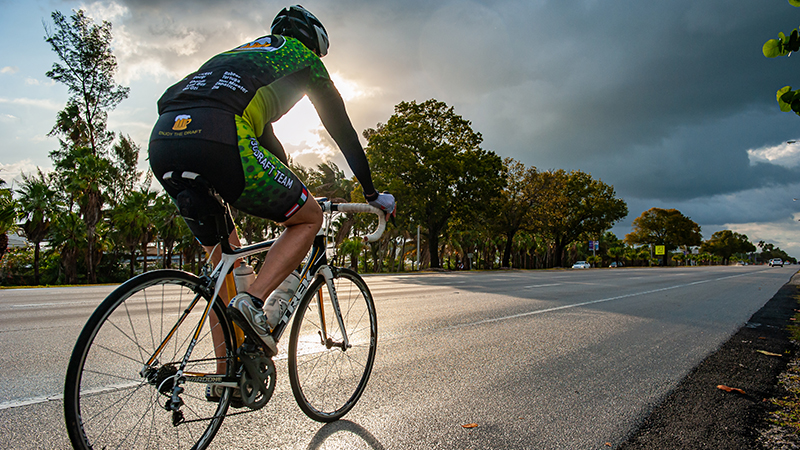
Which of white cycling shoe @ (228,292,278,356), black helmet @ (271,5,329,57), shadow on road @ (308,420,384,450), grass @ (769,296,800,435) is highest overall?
black helmet @ (271,5,329,57)

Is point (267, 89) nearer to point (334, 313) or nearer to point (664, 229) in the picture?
point (334, 313)

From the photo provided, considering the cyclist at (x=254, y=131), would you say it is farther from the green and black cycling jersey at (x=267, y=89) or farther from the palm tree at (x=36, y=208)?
the palm tree at (x=36, y=208)

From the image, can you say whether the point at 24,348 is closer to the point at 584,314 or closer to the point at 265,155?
the point at 265,155

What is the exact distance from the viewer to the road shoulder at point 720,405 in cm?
212

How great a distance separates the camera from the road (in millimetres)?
2078

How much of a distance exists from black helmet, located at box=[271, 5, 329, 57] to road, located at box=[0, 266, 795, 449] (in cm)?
199

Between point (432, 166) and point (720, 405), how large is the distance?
27.8 m

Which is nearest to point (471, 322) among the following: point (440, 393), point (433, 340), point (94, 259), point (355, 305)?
point (433, 340)

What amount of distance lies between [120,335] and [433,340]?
10.4ft

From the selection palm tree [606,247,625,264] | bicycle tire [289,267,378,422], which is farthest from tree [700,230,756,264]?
bicycle tire [289,267,378,422]

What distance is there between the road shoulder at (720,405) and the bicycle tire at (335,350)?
1475mm

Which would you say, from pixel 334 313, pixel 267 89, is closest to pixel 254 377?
pixel 334 313

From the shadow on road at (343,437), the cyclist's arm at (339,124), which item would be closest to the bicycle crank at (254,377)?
the shadow on road at (343,437)

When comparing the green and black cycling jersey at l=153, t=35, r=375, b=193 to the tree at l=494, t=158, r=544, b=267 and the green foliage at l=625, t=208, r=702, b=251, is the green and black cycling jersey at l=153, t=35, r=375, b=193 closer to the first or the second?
the tree at l=494, t=158, r=544, b=267
